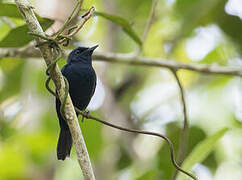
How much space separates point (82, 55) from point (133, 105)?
1252mm

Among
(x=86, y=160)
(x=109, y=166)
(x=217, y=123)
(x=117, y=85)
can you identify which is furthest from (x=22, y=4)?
(x=217, y=123)

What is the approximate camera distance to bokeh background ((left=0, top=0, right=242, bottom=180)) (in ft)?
12.3

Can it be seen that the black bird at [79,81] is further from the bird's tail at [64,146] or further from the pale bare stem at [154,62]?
the pale bare stem at [154,62]

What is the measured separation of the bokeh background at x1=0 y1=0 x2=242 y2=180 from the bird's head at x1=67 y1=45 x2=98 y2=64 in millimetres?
277

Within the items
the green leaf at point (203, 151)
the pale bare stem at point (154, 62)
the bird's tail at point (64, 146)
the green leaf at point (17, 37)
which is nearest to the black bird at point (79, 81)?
the bird's tail at point (64, 146)

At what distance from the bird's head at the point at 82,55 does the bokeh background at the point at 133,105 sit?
0.91 ft

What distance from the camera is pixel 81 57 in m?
3.99

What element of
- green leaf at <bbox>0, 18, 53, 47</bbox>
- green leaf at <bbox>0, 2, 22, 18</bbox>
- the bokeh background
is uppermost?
green leaf at <bbox>0, 2, 22, 18</bbox>

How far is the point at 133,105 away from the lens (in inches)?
199

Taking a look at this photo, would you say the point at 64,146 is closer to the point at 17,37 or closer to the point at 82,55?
the point at 17,37

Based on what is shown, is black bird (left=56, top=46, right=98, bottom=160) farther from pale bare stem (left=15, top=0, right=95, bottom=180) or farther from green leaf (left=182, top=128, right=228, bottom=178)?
pale bare stem (left=15, top=0, right=95, bottom=180)

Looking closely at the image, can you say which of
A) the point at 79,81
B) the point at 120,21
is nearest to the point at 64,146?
the point at 79,81

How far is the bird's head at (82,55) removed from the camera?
3.95 meters

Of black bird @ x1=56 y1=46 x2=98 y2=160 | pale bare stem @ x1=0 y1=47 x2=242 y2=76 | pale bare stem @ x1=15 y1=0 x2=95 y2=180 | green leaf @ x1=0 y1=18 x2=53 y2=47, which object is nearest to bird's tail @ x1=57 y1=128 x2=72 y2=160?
black bird @ x1=56 y1=46 x2=98 y2=160
